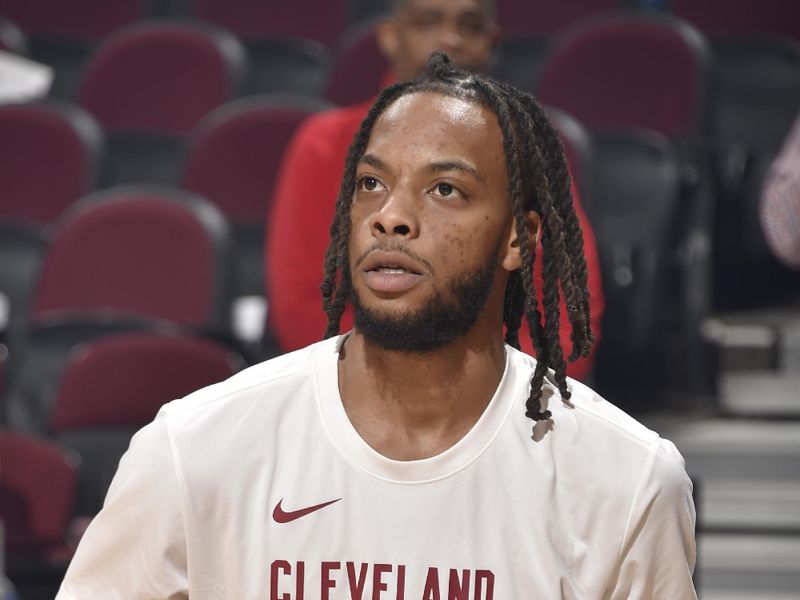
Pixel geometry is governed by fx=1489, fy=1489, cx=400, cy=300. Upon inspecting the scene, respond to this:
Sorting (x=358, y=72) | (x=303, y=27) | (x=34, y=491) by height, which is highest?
(x=303, y=27)

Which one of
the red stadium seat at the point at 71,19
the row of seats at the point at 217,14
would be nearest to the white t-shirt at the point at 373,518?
the row of seats at the point at 217,14

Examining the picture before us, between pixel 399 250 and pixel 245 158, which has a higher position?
pixel 245 158

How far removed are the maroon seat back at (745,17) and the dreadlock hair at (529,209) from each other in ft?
12.9

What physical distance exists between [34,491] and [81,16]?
3465 mm

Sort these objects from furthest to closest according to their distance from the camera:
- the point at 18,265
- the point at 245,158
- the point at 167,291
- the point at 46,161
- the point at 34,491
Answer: the point at 46,161 → the point at 245,158 → the point at 18,265 → the point at 167,291 → the point at 34,491

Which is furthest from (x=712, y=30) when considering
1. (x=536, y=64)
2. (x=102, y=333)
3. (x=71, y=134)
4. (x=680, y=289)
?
(x=102, y=333)

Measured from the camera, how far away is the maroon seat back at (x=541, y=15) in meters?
5.91

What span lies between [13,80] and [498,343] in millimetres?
2538

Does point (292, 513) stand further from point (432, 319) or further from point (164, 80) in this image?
point (164, 80)

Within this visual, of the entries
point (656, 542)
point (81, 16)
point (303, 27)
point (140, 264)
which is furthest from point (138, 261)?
point (656, 542)

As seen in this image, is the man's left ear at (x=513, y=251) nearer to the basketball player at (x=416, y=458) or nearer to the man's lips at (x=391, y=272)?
the basketball player at (x=416, y=458)

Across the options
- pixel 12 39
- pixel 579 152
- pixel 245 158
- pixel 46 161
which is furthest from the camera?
pixel 12 39

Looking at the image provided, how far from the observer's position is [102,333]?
13.4 feet

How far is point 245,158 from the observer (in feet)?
16.1
